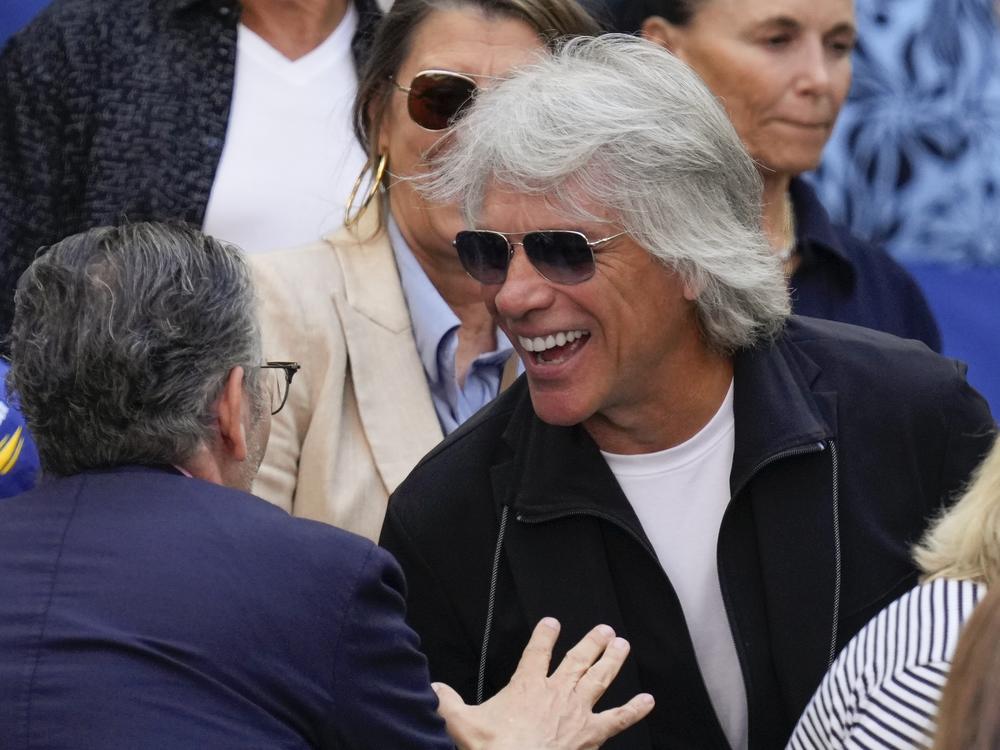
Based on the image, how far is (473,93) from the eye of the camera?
329 centimetres

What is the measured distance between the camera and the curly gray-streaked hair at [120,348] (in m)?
2.21

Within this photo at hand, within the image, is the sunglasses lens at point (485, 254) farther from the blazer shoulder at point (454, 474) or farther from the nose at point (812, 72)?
the nose at point (812, 72)

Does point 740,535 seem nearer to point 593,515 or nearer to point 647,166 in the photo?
point 593,515

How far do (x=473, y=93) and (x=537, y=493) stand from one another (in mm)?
930

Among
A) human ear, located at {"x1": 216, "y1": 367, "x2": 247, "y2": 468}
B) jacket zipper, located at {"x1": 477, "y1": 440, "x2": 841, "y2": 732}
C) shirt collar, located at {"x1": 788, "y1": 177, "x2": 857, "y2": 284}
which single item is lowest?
jacket zipper, located at {"x1": 477, "y1": 440, "x2": 841, "y2": 732}

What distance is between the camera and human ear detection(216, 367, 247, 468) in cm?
231

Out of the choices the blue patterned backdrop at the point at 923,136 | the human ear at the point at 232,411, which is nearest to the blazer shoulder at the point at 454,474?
the human ear at the point at 232,411

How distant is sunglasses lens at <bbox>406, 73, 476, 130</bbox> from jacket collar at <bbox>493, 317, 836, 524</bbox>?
0.77 m

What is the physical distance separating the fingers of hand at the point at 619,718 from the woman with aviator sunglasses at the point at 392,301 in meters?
0.75

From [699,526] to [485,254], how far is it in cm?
57

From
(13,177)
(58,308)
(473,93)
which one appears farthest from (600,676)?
(13,177)

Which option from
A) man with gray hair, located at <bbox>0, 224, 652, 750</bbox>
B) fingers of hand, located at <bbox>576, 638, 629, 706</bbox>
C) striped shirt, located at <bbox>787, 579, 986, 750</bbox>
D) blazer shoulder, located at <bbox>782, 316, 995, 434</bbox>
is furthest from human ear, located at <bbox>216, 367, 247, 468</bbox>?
blazer shoulder, located at <bbox>782, 316, 995, 434</bbox>

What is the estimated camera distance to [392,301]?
10.7ft

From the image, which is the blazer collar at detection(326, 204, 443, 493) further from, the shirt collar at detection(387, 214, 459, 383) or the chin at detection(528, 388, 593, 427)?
the chin at detection(528, 388, 593, 427)
